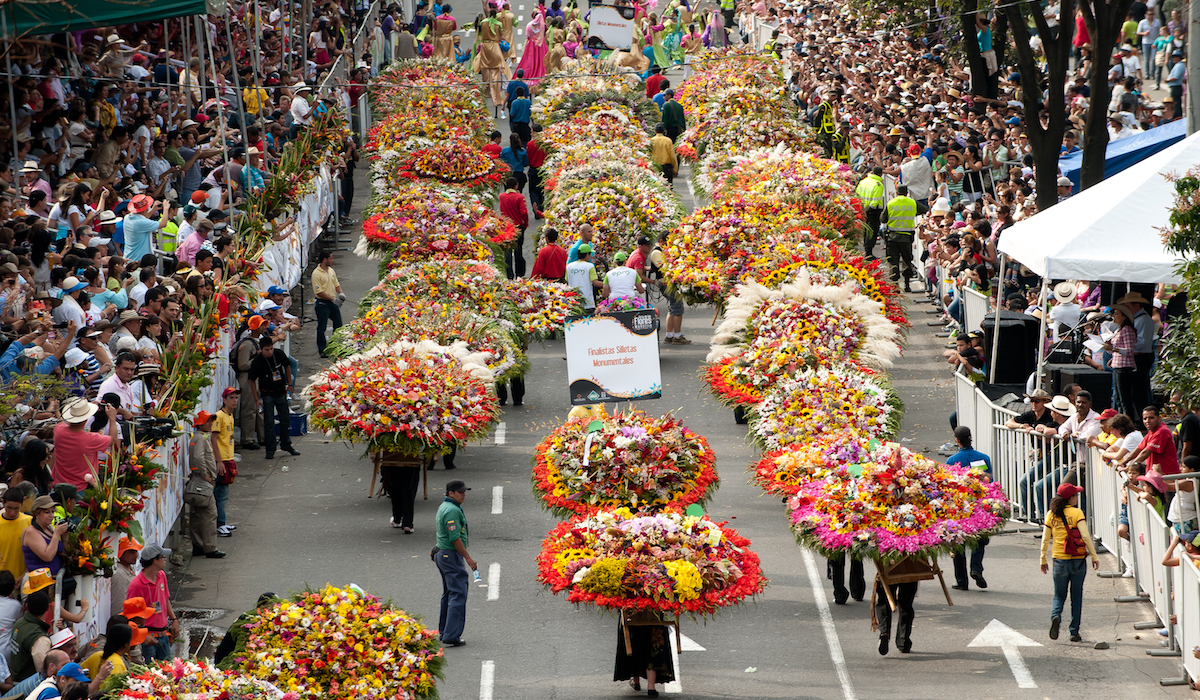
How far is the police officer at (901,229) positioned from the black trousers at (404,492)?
37.7 ft

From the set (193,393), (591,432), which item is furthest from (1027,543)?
(193,393)

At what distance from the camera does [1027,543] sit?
55.7ft

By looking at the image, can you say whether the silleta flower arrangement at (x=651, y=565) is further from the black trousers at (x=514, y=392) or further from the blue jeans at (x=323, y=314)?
the blue jeans at (x=323, y=314)

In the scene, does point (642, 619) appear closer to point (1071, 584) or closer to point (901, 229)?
point (1071, 584)

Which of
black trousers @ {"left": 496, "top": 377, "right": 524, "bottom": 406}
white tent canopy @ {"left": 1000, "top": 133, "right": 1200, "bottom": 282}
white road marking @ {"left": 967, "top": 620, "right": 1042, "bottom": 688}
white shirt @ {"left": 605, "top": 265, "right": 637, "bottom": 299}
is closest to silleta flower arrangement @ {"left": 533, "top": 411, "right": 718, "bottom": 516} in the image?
white road marking @ {"left": 967, "top": 620, "right": 1042, "bottom": 688}

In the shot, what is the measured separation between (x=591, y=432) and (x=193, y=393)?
4.11m

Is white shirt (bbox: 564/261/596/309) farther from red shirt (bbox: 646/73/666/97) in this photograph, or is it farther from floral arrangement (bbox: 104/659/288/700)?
red shirt (bbox: 646/73/666/97)

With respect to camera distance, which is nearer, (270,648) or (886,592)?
(270,648)

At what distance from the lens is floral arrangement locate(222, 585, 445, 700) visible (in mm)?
10656

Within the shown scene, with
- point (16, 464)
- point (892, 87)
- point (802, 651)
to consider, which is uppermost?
point (892, 87)

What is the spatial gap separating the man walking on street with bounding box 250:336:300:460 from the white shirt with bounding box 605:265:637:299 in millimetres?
5350

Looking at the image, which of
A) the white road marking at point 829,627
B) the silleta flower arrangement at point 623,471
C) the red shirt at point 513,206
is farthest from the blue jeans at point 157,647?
the red shirt at point 513,206

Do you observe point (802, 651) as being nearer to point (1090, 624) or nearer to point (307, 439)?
point (1090, 624)

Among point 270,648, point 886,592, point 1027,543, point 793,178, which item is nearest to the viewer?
point 270,648
